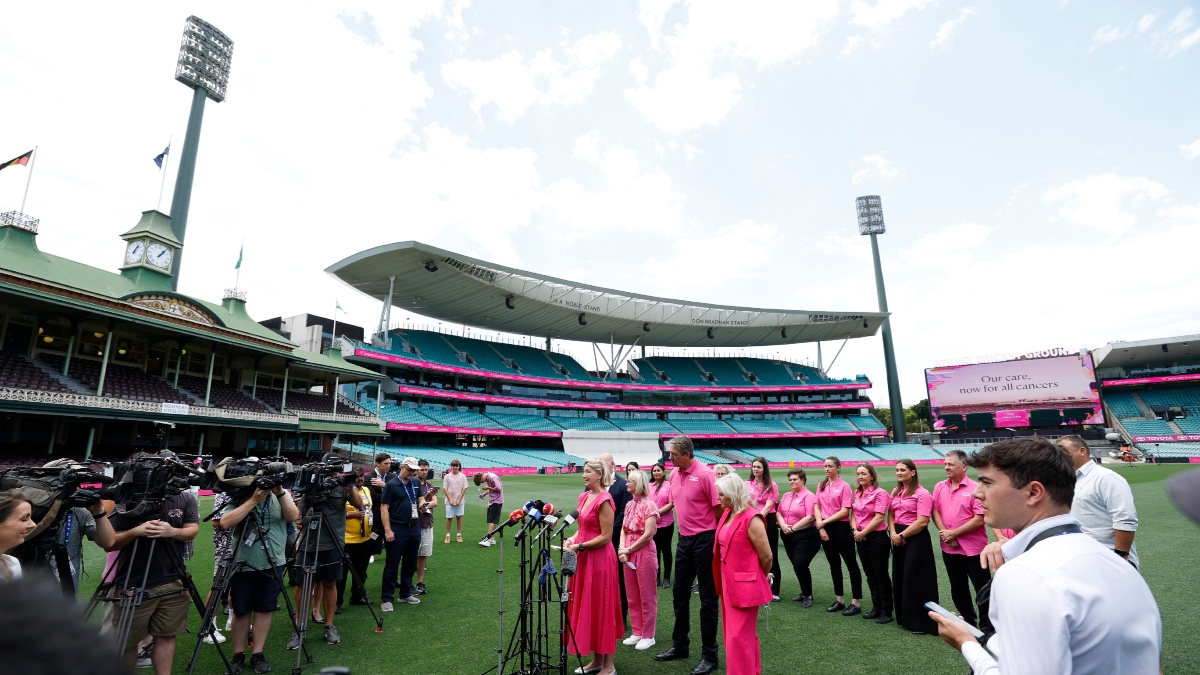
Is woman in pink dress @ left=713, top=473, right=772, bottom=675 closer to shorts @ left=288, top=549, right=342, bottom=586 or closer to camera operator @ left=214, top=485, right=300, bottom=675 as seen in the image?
camera operator @ left=214, top=485, right=300, bottom=675

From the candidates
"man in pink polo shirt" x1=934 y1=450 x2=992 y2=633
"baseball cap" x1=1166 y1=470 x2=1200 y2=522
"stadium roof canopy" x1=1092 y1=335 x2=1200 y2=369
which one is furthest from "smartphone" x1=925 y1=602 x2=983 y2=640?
"stadium roof canopy" x1=1092 y1=335 x2=1200 y2=369

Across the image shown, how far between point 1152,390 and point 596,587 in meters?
71.7

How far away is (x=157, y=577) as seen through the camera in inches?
167

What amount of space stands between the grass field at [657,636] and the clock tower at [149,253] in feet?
73.0

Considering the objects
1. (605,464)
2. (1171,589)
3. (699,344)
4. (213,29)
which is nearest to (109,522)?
(605,464)

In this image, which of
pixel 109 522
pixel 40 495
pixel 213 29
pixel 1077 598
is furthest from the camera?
pixel 213 29

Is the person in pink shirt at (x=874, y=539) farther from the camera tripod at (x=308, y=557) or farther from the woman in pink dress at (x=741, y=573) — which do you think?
the camera tripod at (x=308, y=557)

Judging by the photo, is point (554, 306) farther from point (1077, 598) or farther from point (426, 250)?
point (1077, 598)

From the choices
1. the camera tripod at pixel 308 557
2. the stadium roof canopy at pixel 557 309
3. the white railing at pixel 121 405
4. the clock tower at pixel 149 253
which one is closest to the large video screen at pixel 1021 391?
the stadium roof canopy at pixel 557 309

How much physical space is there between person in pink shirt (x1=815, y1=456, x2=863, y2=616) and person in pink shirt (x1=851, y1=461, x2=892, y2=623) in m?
0.25

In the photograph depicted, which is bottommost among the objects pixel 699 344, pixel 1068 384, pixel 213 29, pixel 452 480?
pixel 452 480

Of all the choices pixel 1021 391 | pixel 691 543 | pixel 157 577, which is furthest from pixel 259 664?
pixel 1021 391

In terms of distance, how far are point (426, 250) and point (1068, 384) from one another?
58376 mm

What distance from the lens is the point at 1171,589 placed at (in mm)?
7000
